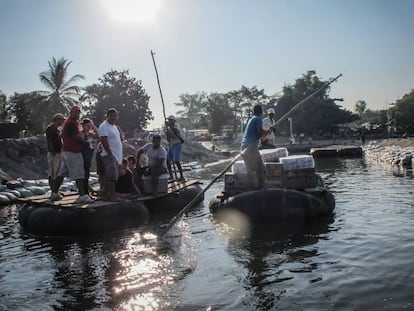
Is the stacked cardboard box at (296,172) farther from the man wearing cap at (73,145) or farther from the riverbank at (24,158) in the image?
the riverbank at (24,158)

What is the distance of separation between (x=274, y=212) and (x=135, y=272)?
4.11 m

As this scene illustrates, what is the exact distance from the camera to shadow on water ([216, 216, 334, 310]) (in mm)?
5727

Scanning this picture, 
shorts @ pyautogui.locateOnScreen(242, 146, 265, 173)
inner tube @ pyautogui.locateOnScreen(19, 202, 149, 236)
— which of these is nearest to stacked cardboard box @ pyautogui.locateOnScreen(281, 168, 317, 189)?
shorts @ pyautogui.locateOnScreen(242, 146, 265, 173)

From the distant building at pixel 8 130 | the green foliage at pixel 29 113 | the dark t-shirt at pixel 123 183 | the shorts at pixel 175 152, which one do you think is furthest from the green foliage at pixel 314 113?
the dark t-shirt at pixel 123 183

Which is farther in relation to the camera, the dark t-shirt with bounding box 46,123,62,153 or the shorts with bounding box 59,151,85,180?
the dark t-shirt with bounding box 46,123,62,153

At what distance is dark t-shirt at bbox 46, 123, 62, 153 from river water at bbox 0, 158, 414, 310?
2.19 m

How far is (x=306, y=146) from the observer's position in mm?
55281

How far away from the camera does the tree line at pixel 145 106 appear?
139 ft

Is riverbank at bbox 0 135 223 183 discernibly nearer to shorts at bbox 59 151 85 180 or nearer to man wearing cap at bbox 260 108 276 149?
man wearing cap at bbox 260 108 276 149

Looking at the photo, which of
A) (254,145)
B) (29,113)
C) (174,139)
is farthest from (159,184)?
(29,113)

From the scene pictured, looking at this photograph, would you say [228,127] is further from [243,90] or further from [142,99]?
[142,99]

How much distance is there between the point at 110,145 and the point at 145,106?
37965 millimetres

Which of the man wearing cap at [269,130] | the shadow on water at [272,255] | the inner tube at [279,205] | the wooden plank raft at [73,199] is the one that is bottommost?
the shadow on water at [272,255]

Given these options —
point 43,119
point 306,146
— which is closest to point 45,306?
point 43,119
